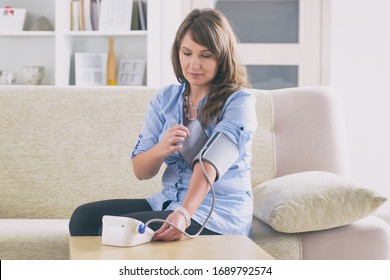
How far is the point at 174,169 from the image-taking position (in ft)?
6.29

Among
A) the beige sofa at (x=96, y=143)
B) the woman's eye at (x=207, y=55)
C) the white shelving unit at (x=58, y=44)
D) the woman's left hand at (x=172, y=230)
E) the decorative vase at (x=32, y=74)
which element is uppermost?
the white shelving unit at (x=58, y=44)

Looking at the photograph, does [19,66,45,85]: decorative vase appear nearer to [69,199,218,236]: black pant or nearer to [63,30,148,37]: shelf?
[63,30,148,37]: shelf

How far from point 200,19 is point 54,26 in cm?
312

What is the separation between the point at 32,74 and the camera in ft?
15.3

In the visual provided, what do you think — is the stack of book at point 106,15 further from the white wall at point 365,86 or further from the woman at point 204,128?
the woman at point 204,128

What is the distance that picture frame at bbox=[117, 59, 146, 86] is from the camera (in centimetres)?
461

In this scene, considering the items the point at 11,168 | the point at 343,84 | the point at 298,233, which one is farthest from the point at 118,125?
the point at 343,84

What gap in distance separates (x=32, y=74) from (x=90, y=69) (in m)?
0.41

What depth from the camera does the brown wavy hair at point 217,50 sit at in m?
1.82

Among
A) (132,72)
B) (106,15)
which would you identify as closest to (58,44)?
(106,15)

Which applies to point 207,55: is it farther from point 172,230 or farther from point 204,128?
point 172,230

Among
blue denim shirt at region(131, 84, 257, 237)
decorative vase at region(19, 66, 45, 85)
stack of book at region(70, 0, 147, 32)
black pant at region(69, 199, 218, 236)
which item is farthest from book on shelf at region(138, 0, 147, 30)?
black pant at region(69, 199, 218, 236)

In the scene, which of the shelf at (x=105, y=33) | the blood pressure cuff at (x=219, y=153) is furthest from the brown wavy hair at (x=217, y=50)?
the shelf at (x=105, y=33)

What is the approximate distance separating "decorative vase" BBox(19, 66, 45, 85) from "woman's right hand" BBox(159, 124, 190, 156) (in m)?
3.13
